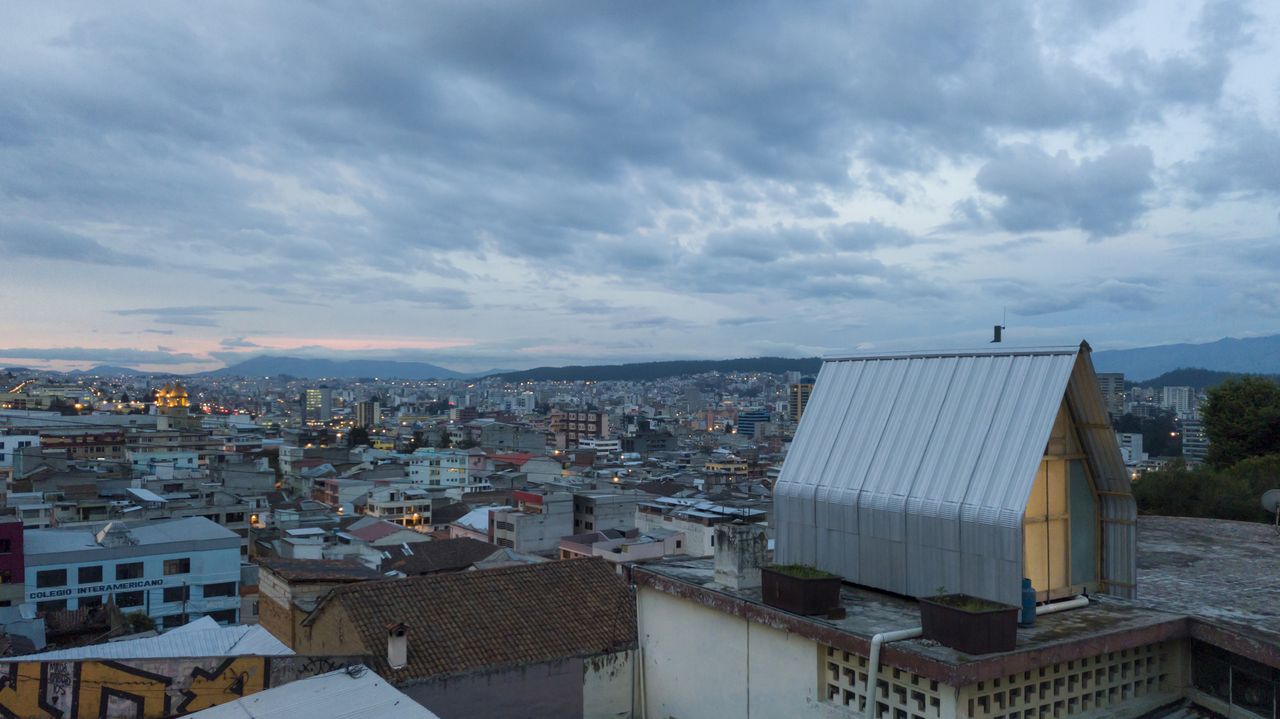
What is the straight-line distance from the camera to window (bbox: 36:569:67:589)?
30.5 metres

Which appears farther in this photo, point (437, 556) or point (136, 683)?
point (437, 556)

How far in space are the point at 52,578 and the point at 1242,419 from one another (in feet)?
135

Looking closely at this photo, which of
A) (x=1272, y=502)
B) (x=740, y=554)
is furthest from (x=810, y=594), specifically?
(x=1272, y=502)

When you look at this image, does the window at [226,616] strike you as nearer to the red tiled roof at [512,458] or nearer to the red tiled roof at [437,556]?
the red tiled roof at [437,556]

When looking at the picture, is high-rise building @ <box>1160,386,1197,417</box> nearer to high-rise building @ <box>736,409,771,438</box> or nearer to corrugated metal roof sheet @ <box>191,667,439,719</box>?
high-rise building @ <box>736,409,771,438</box>

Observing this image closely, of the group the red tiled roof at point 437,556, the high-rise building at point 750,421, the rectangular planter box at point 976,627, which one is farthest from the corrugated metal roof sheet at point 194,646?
the high-rise building at point 750,421

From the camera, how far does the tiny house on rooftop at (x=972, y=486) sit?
786cm

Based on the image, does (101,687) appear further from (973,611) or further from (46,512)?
(46,512)

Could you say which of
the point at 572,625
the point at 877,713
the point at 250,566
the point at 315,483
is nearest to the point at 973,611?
the point at 877,713

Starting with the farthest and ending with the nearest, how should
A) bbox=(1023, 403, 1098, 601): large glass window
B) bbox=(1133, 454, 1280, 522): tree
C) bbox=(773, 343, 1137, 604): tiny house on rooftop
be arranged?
bbox=(1133, 454, 1280, 522): tree
bbox=(1023, 403, 1098, 601): large glass window
bbox=(773, 343, 1137, 604): tiny house on rooftop

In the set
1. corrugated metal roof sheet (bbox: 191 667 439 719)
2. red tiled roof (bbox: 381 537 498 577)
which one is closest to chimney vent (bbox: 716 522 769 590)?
corrugated metal roof sheet (bbox: 191 667 439 719)

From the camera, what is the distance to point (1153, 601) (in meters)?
8.63

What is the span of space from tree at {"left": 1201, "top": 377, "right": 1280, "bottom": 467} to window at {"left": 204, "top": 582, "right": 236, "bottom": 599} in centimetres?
3585

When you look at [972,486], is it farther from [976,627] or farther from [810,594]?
[810,594]
